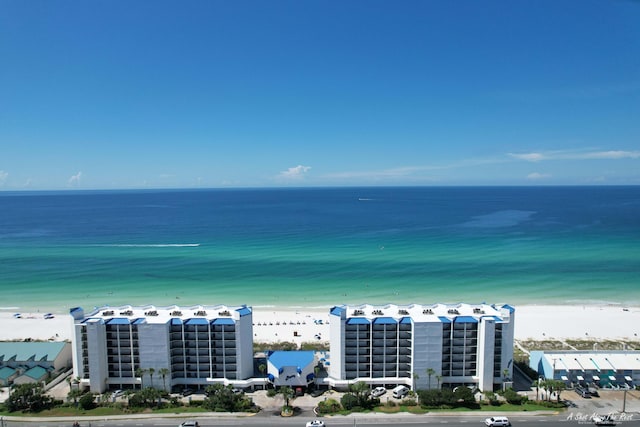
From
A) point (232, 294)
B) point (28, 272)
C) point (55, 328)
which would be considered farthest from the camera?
point (28, 272)

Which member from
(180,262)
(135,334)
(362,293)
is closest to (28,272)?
(180,262)

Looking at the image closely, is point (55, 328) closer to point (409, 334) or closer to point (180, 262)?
point (180, 262)

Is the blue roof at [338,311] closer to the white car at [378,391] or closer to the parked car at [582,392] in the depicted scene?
the white car at [378,391]

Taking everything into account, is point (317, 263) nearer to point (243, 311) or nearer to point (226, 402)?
point (243, 311)

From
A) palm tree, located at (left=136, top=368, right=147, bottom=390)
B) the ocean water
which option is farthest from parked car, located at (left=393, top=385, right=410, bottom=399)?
the ocean water

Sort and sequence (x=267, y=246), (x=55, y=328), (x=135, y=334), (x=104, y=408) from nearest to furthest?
(x=104, y=408), (x=135, y=334), (x=55, y=328), (x=267, y=246)

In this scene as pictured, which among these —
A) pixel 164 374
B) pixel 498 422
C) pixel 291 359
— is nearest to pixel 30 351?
pixel 164 374

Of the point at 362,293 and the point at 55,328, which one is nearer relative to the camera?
the point at 55,328
